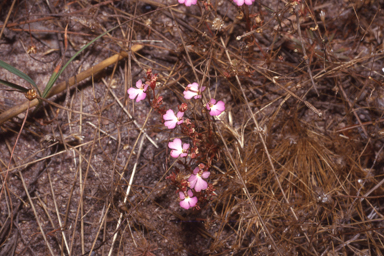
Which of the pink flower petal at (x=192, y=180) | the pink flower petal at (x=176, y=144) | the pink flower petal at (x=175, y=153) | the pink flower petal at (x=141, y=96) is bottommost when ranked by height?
the pink flower petal at (x=192, y=180)

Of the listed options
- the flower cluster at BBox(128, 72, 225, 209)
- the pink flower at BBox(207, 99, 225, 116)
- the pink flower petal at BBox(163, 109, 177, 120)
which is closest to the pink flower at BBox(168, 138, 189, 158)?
the flower cluster at BBox(128, 72, 225, 209)

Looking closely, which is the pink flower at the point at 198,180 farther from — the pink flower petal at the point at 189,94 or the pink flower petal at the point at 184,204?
the pink flower petal at the point at 189,94

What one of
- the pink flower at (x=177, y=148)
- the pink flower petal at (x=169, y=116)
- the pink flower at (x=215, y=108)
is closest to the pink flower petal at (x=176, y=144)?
the pink flower at (x=177, y=148)

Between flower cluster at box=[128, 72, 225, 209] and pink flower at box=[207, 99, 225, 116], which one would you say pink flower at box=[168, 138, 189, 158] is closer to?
flower cluster at box=[128, 72, 225, 209]

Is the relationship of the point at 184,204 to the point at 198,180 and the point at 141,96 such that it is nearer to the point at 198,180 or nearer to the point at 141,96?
the point at 198,180

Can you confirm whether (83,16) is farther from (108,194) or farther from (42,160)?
(108,194)

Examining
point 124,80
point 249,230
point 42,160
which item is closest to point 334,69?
point 249,230
